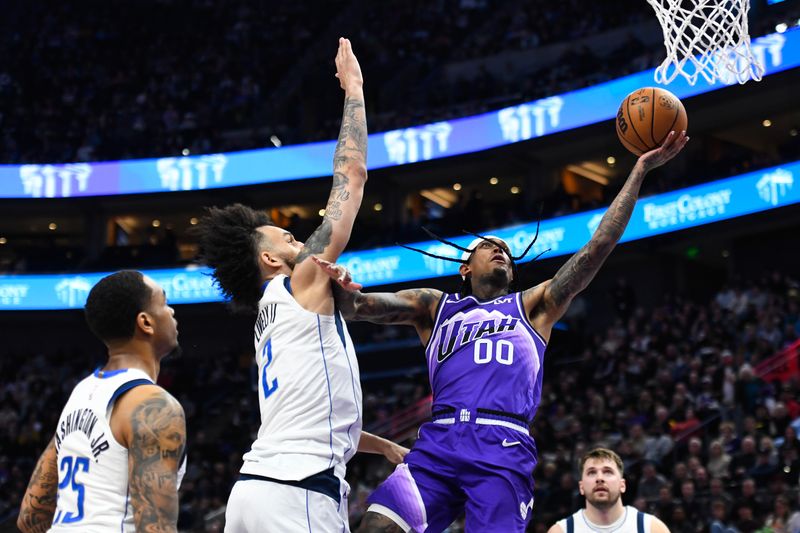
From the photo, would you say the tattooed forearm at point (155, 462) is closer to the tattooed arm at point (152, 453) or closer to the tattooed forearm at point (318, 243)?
the tattooed arm at point (152, 453)

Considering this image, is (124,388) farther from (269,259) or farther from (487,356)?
(487,356)

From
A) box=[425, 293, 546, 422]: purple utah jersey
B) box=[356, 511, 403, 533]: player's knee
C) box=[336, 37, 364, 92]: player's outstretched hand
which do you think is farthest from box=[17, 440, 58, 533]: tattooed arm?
box=[336, 37, 364, 92]: player's outstretched hand

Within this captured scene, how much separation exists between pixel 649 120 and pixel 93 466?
3142mm

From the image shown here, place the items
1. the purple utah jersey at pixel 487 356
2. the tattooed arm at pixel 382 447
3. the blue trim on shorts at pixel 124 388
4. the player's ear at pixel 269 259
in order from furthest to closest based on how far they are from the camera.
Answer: the tattooed arm at pixel 382 447, the purple utah jersey at pixel 487 356, the player's ear at pixel 269 259, the blue trim on shorts at pixel 124 388

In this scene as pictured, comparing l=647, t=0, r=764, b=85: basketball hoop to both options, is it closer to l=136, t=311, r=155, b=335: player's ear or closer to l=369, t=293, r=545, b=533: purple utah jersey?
l=369, t=293, r=545, b=533: purple utah jersey

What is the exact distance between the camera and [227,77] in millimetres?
27484

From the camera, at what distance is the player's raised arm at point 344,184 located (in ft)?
12.5

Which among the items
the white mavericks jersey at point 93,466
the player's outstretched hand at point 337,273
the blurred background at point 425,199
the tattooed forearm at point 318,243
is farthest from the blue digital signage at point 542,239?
the white mavericks jersey at point 93,466

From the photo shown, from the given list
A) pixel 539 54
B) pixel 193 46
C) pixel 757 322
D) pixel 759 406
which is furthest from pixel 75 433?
pixel 193 46

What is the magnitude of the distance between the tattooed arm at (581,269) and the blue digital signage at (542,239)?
13010mm

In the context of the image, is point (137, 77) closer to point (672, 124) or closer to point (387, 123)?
point (387, 123)

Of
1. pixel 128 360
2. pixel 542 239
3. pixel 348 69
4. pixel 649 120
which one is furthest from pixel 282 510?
pixel 542 239

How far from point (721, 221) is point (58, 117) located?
17.5 m

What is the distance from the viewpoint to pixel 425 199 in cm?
2506
